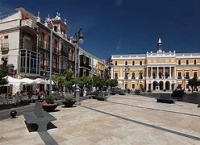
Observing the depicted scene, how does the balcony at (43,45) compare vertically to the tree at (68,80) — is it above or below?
above

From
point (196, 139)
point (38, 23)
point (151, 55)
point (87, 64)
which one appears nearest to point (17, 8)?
point (38, 23)

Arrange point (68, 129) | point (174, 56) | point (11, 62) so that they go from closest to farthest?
point (68, 129)
point (11, 62)
point (174, 56)

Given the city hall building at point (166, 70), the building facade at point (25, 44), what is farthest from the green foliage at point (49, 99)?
the city hall building at point (166, 70)

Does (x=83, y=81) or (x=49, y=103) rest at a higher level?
(x=83, y=81)

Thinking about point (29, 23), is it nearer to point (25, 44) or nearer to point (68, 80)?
point (25, 44)

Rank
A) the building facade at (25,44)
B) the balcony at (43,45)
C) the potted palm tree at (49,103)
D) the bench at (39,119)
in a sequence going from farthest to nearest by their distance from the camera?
the balcony at (43,45) < the building facade at (25,44) < the potted palm tree at (49,103) < the bench at (39,119)

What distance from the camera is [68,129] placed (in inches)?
380

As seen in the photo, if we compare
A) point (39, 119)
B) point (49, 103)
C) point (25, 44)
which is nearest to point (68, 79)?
point (25, 44)

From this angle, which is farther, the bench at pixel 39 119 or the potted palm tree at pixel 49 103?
the potted palm tree at pixel 49 103

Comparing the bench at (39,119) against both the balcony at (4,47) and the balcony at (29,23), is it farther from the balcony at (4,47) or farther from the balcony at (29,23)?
the balcony at (4,47)

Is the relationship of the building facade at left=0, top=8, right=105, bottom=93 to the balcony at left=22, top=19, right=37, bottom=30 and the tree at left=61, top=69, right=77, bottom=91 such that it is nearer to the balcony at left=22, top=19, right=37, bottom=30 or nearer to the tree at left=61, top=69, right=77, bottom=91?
the balcony at left=22, top=19, right=37, bottom=30

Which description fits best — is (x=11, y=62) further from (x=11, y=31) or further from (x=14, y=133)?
(x=14, y=133)

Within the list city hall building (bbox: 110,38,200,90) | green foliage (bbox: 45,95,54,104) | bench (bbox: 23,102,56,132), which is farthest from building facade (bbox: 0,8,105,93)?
city hall building (bbox: 110,38,200,90)

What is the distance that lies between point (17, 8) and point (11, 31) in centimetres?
385
